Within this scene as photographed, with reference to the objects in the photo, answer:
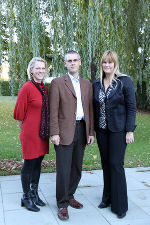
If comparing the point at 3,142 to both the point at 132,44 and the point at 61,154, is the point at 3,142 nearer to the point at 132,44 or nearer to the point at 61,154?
the point at 132,44

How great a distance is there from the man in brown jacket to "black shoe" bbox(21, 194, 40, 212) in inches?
11.5

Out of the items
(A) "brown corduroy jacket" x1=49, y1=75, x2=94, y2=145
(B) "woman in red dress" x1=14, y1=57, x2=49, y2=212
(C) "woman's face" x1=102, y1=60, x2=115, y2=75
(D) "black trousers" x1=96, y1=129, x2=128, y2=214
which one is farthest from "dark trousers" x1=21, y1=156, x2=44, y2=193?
(C) "woman's face" x1=102, y1=60, x2=115, y2=75

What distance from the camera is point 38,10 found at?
459 cm

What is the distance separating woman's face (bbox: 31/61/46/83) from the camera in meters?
3.12

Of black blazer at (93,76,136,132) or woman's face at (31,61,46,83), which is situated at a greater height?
woman's face at (31,61,46,83)

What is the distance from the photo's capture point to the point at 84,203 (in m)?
3.48

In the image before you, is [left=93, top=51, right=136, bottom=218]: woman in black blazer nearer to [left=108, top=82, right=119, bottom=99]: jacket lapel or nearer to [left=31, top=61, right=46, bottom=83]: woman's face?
[left=108, top=82, right=119, bottom=99]: jacket lapel

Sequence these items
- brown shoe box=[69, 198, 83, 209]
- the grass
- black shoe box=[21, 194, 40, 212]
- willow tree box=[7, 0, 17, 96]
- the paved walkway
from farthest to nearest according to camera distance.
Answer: the grass, willow tree box=[7, 0, 17, 96], brown shoe box=[69, 198, 83, 209], black shoe box=[21, 194, 40, 212], the paved walkway

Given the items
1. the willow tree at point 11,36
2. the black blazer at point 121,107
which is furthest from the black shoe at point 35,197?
the willow tree at point 11,36

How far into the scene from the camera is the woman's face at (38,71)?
10.3 ft

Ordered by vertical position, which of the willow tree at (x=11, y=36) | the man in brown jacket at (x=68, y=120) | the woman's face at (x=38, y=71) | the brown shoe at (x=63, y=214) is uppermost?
the willow tree at (x=11, y=36)

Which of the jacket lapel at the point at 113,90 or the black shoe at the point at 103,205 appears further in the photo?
the black shoe at the point at 103,205

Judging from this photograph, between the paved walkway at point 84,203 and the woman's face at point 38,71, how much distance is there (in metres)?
1.57

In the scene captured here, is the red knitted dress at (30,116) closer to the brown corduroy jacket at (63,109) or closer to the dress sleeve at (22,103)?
the dress sleeve at (22,103)
